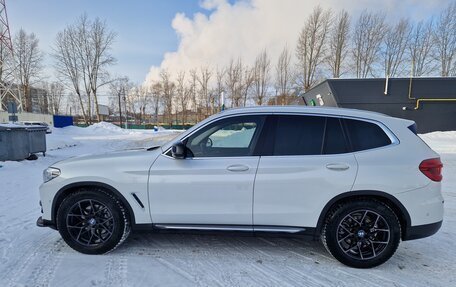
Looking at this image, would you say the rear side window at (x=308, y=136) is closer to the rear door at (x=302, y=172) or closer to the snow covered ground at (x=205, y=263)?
the rear door at (x=302, y=172)

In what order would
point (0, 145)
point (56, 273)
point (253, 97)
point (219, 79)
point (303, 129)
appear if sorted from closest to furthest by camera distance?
point (56, 273), point (303, 129), point (0, 145), point (253, 97), point (219, 79)

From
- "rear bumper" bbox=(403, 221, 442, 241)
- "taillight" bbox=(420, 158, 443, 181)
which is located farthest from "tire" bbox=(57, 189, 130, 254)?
"taillight" bbox=(420, 158, 443, 181)

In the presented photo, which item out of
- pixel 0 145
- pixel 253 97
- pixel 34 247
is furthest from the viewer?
pixel 253 97

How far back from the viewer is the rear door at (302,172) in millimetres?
2811

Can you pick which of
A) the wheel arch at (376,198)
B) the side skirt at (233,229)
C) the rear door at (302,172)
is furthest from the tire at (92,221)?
the wheel arch at (376,198)

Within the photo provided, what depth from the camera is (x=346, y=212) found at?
2891 millimetres

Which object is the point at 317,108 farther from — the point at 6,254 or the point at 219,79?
the point at 219,79

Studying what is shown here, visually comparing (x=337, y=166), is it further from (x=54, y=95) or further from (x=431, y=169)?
(x=54, y=95)

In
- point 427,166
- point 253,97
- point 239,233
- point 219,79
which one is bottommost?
point 239,233

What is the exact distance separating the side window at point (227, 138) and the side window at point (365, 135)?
1.05m

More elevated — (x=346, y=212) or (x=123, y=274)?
(x=346, y=212)

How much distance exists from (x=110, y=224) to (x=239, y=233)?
1.61 metres

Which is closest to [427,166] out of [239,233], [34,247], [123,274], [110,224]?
[239,233]

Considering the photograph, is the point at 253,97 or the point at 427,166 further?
the point at 253,97
